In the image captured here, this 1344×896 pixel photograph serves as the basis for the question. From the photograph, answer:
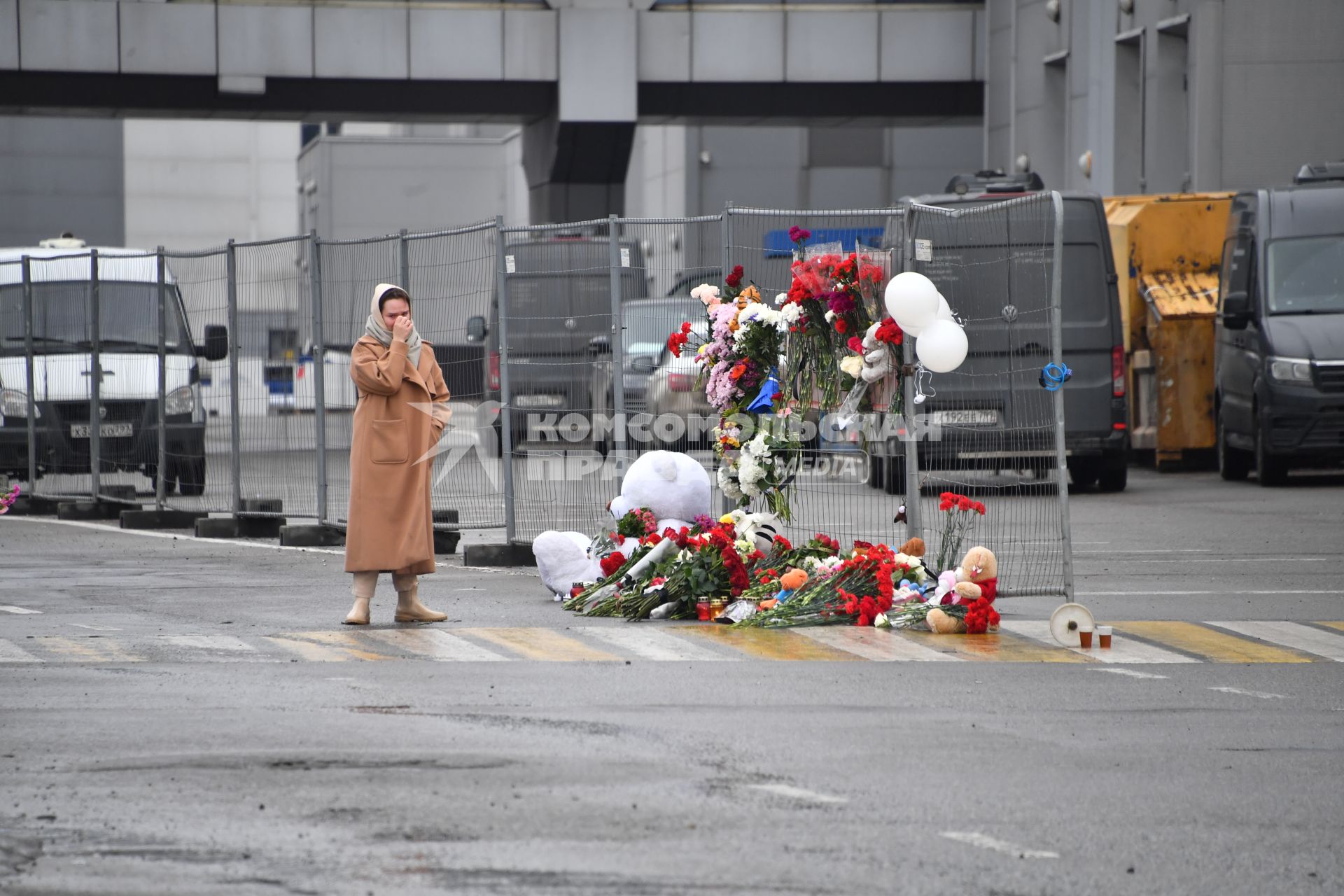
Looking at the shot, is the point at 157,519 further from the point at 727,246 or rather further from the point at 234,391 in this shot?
the point at 727,246

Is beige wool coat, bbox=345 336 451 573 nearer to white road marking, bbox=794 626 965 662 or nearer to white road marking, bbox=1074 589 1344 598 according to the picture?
white road marking, bbox=794 626 965 662

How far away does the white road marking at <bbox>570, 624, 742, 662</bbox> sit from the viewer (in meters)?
10.1

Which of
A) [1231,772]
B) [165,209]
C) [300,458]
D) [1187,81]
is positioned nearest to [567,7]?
[1187,81]

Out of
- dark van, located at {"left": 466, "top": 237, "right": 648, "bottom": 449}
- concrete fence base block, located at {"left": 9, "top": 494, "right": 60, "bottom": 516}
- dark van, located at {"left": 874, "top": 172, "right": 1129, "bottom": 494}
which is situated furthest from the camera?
concrete fence base block, located at {"left": 9, "top": 494, "right": 60, "bottom": 516}

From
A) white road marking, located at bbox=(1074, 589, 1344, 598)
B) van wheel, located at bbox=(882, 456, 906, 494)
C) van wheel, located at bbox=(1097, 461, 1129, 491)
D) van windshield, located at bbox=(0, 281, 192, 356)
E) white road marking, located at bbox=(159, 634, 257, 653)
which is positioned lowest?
white road marking, located at bbox=(159, 634, 257, 653)

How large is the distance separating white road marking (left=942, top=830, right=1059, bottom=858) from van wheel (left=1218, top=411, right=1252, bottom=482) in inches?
645

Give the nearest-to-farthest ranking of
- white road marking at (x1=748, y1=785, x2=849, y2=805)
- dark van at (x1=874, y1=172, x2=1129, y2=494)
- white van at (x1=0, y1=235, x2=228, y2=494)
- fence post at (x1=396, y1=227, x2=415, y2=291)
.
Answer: white road marking at (x1=748, y1=785, x2=849, y2=805) → dark van at (x1=874, y1=172, x2=1129, y2=494) → fence post at (x1=396, y1=227, x2=415, y2=291) → white van at (x1=0, y1=235, x2=228, y2=494)

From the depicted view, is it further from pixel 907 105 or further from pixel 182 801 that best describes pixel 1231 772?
pixel 907 105

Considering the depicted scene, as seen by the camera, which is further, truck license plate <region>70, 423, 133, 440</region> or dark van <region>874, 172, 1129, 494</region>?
truck license plate <region>70, 423, 133, 440</region>

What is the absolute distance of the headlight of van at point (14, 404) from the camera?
2206 centimetres

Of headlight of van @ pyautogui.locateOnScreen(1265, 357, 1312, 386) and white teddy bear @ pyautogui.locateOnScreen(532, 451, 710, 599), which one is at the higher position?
headlight of van @ pyautogui.locateOnScreen(1265, 357, 1312, 386)

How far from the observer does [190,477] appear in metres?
19.7

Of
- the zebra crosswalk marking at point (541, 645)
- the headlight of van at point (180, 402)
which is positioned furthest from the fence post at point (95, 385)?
the zebra crosswalk marking at point (541, 645)

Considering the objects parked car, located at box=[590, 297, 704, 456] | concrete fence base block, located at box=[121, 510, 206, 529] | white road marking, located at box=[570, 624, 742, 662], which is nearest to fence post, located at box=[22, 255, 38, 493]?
concrete fence base block, located at box=[121, 510, 206, 529]
